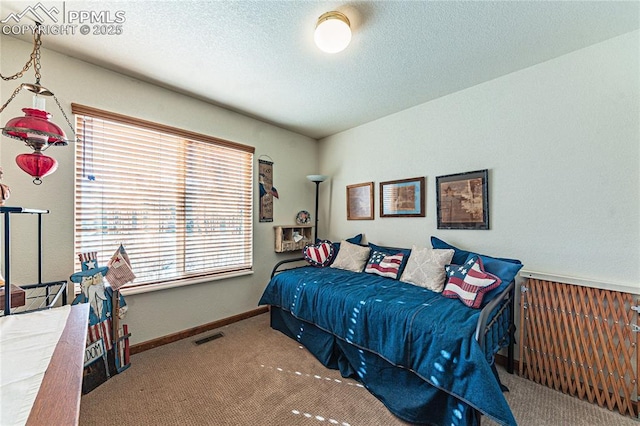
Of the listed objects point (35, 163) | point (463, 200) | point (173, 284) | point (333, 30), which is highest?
point (333, 30)

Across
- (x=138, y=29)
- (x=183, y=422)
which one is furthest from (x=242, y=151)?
(x=183, y=422)

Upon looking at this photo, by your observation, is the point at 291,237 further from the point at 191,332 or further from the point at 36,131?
the point at 36,131

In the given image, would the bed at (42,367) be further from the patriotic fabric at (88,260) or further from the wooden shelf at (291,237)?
the wooden shelf at (291,237)

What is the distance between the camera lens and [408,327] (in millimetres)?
1650

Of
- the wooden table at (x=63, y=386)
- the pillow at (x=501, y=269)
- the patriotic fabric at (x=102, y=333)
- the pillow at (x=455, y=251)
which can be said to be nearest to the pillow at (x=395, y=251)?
the pillow at (x=455, y=251)

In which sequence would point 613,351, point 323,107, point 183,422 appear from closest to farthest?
point 183,422
point 613,351
point 323,107

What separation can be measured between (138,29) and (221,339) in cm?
272

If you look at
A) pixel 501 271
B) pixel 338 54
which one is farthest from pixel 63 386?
pixel 501 271

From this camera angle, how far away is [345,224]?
364 cm

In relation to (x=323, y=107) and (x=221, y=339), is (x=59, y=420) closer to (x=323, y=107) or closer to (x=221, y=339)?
(x=221, y=339)

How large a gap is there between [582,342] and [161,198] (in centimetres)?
368

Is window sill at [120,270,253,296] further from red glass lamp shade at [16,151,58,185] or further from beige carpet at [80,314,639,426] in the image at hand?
red glass lamp shade at [16,151,58,185]

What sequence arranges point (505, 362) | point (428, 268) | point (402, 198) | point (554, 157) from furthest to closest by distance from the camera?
point (402, 198) < point (428, 268) < point (505, 362) < point (554, 157)

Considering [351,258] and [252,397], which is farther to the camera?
[351,258]
